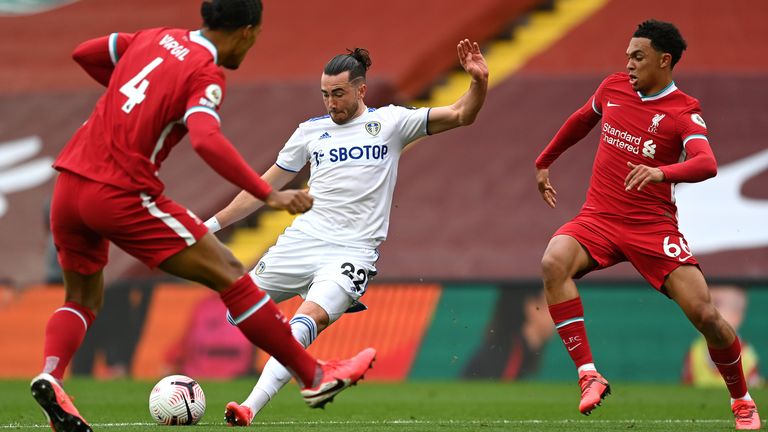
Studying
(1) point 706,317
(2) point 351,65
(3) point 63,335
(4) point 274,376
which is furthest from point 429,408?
(3) point 63,335

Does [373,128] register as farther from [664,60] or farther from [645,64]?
[664,60]

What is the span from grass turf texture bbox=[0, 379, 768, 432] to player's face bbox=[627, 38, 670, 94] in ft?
7.12

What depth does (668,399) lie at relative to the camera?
1109 cm

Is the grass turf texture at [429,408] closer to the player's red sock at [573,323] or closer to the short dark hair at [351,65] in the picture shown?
the player's red sock at [573,323]

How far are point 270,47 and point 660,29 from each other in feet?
45.1

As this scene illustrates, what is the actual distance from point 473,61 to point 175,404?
2733 mm

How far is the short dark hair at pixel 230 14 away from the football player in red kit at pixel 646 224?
2.59 meters

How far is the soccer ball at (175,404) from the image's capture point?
742 centimetres

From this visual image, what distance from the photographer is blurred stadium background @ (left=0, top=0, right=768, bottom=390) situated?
13.8 meters

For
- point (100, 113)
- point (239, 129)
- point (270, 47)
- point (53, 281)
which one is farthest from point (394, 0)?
point (100, 113)

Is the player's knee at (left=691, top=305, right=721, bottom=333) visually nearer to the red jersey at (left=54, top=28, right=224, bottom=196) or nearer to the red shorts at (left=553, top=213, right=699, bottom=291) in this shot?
the red shorts at (left=553, top=213, right=699, bottom=291)

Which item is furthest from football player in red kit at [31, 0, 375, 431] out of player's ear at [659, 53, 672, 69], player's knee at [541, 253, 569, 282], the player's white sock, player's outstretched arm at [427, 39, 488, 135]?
player's ear at [659, 53, 672, 69]

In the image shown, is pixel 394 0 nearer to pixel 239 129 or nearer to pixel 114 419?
pixel 239 129

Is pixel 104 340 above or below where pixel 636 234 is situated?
below
